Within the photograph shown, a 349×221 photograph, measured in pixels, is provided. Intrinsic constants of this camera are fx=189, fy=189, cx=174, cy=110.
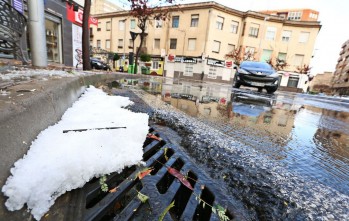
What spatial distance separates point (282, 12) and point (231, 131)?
44.4m

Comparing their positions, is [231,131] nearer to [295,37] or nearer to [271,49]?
[271,49]

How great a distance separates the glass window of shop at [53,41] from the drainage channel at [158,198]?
10124mm

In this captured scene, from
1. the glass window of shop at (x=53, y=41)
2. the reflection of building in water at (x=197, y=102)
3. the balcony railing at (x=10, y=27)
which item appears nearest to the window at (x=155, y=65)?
the glass window of shop at (x=53, y=41)

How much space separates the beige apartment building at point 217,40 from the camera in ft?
78.9

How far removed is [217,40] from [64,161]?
85.5ft

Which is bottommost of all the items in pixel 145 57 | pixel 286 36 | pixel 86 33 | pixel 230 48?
pixel 86 33

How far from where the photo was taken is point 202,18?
2378cm

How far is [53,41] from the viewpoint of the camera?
934 cm

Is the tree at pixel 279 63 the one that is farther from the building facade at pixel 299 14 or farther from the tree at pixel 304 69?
the building facade at pixel 299 14

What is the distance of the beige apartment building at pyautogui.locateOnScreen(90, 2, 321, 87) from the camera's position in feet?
78.9

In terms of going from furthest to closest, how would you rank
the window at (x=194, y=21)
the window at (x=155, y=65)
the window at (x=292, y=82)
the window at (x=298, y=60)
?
the window at (x=155, y=65), the window at (x=292, y=82), the window at (x=298, y=60), the window at (x=194, y=21)

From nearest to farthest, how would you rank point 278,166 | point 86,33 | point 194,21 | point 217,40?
point 278,166
point 86,33
point 217,40
point 194,21

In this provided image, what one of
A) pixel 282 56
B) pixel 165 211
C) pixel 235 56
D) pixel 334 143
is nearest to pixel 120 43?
pixel 235 56

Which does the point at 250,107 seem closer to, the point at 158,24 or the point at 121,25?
the point at 158,24
